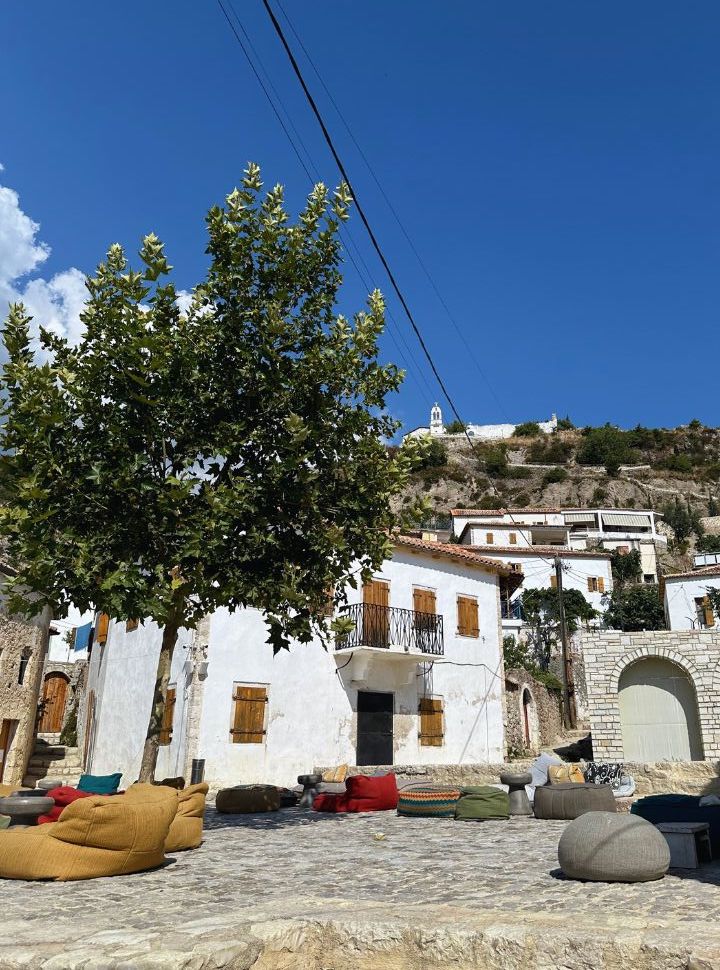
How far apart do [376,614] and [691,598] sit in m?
28.5

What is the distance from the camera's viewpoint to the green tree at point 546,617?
41.7 m

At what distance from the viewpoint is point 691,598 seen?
1642 inches

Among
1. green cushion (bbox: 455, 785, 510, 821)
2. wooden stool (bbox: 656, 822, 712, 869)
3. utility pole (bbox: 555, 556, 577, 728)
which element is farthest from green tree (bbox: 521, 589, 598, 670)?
wooden stool (bbox: 656, 822, 712, 869)

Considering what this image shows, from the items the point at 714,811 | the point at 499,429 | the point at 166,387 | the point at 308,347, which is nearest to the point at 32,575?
the point at 166,387

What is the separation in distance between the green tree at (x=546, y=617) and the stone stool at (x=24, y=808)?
35.9 m

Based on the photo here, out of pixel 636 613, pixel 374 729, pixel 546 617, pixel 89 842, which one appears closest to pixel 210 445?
pixel 89 842

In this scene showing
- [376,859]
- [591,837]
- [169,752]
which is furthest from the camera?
[169,752]

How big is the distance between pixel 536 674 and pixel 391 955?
30.4m

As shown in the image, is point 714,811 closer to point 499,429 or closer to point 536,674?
point 536,674

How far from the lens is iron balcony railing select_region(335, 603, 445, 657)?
1961 cm

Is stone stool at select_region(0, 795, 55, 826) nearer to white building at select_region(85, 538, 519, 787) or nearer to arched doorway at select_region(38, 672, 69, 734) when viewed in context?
white building at select_region(85, 538, 519, 787)

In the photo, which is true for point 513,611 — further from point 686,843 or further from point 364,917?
point 364,917

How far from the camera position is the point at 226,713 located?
55.8ft

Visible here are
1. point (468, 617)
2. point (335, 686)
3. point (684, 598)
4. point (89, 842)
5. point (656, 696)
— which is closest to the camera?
point (89, 842)
